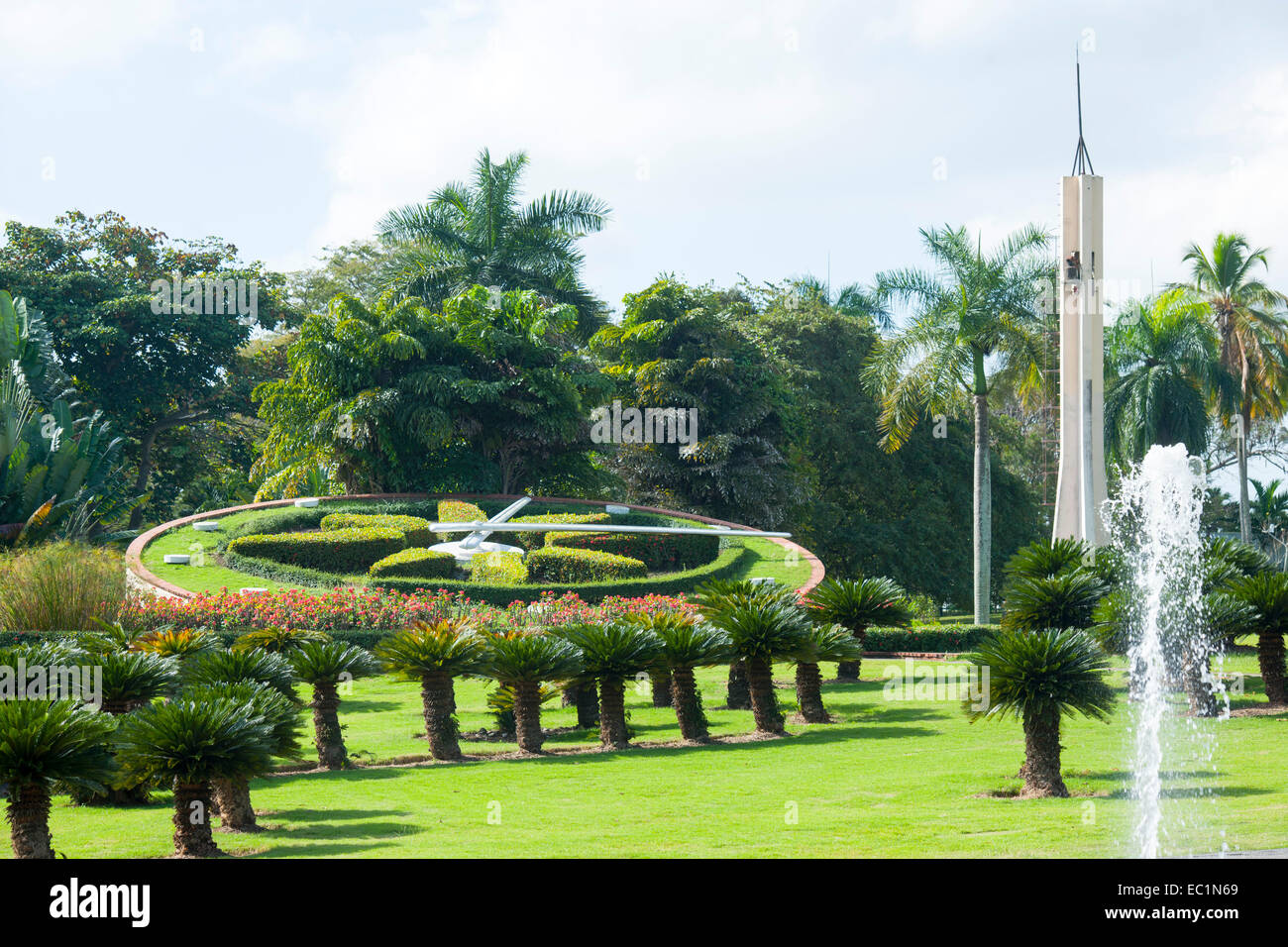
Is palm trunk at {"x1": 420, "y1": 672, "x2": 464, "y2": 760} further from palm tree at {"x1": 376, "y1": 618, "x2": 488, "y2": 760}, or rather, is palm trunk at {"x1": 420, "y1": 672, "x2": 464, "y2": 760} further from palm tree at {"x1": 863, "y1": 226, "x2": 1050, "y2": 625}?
palm tree at {"x1": 863, "y1": 226, "x2": 1050, "y2": 625}

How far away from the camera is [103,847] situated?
10.2m

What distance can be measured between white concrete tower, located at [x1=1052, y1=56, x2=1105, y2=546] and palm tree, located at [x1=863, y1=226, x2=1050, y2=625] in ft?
12.0

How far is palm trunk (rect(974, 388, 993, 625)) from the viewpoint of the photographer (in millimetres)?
30188

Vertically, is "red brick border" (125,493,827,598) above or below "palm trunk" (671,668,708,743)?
above

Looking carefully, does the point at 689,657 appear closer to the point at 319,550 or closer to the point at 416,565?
the point at 416,565

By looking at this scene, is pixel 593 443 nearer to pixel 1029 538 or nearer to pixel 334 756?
pixel 1029 538

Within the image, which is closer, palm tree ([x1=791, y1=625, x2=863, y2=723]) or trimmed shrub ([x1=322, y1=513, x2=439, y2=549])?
palm tree ([x1=791, y1=625, x2=863, y2=723])

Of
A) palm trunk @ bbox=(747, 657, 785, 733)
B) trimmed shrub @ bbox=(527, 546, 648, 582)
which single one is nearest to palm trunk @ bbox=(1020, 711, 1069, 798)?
palm trunk @ bbox=(747, 657, 785, 733)

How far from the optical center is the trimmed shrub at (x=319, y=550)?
24781 mm

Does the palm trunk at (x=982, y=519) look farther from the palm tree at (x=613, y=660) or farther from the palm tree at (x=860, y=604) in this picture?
the palm tree at (x=613, y=660)

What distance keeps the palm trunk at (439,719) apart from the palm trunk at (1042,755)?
5.99 meters

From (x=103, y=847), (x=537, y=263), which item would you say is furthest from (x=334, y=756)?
(x=537, y=263)

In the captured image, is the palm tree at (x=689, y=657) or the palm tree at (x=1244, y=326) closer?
the palm tree at (x=689, y=657)

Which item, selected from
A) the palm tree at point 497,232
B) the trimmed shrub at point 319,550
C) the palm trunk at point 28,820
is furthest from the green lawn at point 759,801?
the palm tree at point 497,232
